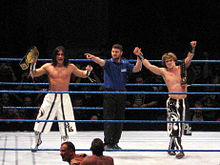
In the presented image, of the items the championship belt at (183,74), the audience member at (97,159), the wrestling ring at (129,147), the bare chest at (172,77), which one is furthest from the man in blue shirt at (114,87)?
the audience member at (97,159)

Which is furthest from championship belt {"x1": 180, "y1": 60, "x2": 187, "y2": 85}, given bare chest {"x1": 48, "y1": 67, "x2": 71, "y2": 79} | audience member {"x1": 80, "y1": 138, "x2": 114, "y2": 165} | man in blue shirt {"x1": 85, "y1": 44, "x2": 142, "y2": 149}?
audience member {"x1": 80, "y1": 138, "x2": 114, "y2": 165}

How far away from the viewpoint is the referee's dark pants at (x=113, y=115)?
14.3ft

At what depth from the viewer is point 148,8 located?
7059 millimetres

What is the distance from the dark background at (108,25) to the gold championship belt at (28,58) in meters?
2.88

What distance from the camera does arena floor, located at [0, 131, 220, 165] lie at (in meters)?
3.88

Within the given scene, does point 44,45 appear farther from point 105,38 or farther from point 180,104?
point 180,104

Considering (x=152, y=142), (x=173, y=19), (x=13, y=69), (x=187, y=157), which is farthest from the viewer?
(x=173, y=19)

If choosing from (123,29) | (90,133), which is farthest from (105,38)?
(90,133)

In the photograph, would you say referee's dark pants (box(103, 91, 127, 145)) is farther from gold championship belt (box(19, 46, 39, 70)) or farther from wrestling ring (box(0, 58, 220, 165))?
gold championship belt (box(19, 46, 39, 70))

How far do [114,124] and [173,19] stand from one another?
10.6 ft

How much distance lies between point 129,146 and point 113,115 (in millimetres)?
415

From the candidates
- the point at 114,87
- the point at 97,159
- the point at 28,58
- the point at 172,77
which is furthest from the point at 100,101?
the point at 97,159

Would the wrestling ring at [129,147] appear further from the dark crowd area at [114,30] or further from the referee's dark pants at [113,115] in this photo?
the dark crowd area at [114,30]

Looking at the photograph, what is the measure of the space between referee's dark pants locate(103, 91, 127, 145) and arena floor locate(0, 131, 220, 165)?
195 millimetres
